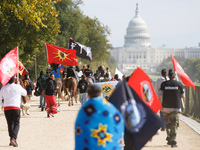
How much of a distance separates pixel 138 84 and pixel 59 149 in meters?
3.03

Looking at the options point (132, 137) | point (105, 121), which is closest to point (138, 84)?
point (132, 137)

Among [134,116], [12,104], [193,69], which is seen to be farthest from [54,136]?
[193,69]

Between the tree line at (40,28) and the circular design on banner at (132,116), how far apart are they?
32.5 ft

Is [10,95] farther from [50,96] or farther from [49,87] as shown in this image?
[50,96]

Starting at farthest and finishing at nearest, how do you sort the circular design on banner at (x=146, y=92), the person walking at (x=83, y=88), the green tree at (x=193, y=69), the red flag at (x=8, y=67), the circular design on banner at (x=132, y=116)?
the green tree at (x=193, y=69) < the person walking at (x=83, y=88) < the red flag at (x=8, y=67) < the circular design on banner at (x=146, y=92) < the circular design on banner at (x=132, y=116)

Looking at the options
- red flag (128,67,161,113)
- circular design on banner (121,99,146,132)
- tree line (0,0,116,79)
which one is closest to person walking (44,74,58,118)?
tree line (0,0,116,79)

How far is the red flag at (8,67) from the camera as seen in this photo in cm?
1167

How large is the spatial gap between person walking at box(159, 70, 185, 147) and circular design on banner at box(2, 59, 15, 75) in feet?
12.0

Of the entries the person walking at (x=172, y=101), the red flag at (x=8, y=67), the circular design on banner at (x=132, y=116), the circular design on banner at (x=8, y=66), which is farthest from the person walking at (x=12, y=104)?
the circular design on banner at (x=132, y=116)

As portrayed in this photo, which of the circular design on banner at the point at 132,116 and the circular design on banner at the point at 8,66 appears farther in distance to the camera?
the circular design on banner at the point at 8,66

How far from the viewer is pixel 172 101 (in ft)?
34.9

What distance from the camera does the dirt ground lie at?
1077cm

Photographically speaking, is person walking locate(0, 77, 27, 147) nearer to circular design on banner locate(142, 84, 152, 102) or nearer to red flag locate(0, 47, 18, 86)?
red flag locate(0, 47, 18, 86)

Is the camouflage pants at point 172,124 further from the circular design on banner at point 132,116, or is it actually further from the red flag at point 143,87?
the circular design on banner at point 132,116
